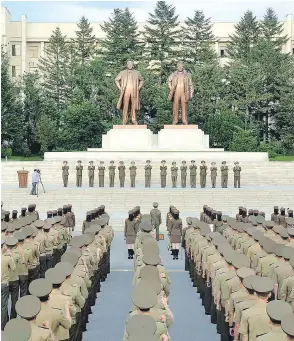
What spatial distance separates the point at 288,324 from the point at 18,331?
1.84 meters

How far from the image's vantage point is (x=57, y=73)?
44312 millimetres

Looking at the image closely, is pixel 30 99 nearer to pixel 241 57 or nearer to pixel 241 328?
pixel 241 57

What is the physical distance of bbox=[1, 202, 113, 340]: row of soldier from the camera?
473 cm

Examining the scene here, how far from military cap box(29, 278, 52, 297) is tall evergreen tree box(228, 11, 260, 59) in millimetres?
42515

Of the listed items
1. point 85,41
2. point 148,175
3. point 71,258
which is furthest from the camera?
point 85,41

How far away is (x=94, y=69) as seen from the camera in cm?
4234

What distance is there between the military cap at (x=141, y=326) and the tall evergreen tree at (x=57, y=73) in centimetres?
4004

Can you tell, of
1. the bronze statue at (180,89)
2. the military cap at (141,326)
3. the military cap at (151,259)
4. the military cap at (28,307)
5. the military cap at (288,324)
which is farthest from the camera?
the bronze statue at (180,89)

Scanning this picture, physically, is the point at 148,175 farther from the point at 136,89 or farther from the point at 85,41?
the point at 85,41

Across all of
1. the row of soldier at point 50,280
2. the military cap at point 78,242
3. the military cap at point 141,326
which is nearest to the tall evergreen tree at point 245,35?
the row of soldier at point 50,280

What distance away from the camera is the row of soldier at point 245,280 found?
16.2 ft

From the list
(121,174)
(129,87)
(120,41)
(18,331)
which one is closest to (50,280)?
(18,331)

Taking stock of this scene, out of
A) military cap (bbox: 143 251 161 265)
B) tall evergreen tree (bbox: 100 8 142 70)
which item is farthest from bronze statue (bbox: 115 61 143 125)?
military cap (bbox: 143 251 161 265)

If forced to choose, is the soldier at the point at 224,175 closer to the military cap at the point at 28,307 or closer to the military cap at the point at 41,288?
the military cap at the point at 41,288
